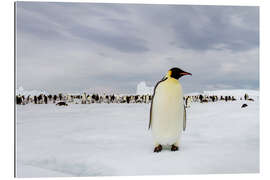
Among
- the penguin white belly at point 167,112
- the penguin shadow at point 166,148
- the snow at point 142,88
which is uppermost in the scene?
the snow at point 142,88

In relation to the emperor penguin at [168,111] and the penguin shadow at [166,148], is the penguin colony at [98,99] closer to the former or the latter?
the emperor penguin at [168,111]

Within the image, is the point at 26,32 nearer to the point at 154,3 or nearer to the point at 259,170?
the point at 154,3

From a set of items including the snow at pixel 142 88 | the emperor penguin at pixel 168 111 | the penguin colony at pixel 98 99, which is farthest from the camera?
the snow at pixel 142 88

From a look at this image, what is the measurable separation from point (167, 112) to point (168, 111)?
10 mm

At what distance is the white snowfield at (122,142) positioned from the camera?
8.31 feet

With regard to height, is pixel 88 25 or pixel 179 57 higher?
pixel 88 25

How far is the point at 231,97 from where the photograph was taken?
3090 mm

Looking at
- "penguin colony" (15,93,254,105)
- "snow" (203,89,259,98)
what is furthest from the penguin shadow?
"snow" (203,89,259,98)

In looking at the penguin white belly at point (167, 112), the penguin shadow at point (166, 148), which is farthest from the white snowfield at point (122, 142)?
the penguin white belly at point (167, 112)

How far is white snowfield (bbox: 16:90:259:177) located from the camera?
2.53 m

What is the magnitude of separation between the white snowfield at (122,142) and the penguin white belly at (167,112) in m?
0.14

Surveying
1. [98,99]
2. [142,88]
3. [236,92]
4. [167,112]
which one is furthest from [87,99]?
[236,92]

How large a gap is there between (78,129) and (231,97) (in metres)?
1.40

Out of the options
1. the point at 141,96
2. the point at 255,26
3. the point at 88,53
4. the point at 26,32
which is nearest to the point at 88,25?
the point at 88,53
